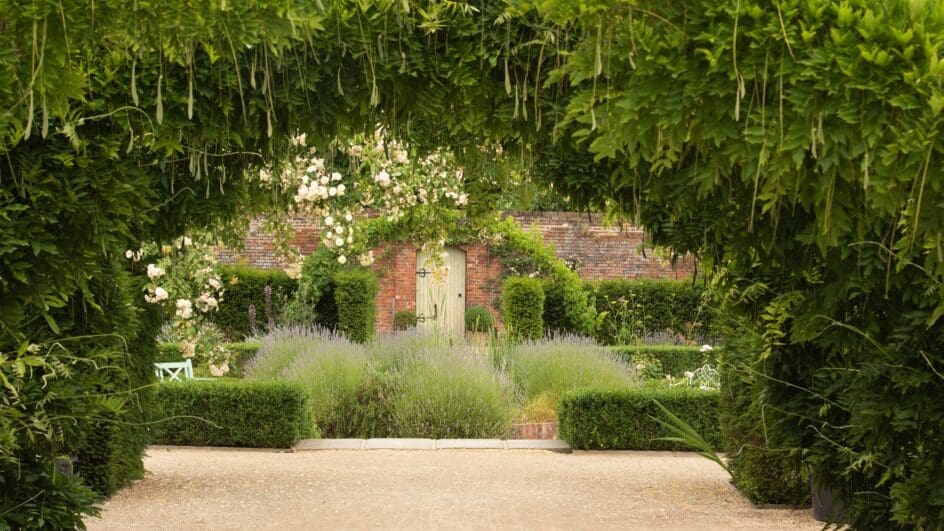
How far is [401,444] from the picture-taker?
9.46 metres

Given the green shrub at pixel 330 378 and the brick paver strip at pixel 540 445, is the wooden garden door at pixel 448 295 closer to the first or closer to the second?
the green shrub at pixel 330 378

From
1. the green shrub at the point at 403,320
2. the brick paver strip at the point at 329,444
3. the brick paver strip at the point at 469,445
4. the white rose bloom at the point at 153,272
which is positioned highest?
the white rose bloom at the point at 153,272

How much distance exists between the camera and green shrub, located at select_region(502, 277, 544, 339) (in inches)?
606

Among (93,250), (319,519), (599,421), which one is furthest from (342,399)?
(93,250)

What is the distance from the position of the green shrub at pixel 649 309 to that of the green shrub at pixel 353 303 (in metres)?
3.48

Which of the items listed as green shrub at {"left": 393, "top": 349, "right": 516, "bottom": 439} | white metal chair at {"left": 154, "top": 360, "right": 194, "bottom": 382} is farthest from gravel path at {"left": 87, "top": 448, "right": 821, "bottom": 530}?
white metal chair at {"left": 154, "top": 360, "right": 194, "bottom": 382}

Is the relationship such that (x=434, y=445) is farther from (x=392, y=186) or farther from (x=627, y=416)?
(x=392, y=186)

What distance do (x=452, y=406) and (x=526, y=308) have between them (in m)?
5.55

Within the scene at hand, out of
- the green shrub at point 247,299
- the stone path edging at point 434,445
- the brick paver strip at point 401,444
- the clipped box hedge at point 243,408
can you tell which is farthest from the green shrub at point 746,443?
the green shrub at point 247,299

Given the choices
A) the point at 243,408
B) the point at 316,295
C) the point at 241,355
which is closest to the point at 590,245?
the point at 316,295

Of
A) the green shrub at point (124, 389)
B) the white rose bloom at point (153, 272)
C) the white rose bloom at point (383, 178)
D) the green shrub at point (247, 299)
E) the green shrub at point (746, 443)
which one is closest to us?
the green shrub at point (124, 389)

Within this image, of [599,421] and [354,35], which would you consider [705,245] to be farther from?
[599,421]

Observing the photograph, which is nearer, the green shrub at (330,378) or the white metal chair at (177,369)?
the green shrub at (330,378)

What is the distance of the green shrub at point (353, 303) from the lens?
51.1 ft
